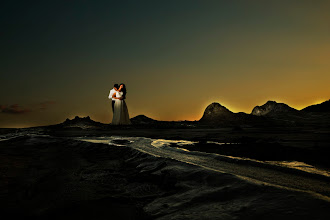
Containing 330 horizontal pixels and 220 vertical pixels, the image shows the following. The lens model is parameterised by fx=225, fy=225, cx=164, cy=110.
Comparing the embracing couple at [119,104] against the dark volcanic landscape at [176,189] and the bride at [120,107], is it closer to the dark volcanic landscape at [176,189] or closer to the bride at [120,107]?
the bride at [120,107]

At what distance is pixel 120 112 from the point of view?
742 inches

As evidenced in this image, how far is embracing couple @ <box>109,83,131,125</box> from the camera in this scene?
1858 centimetres

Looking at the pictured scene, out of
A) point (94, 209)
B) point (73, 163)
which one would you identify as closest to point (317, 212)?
point (94, 209)

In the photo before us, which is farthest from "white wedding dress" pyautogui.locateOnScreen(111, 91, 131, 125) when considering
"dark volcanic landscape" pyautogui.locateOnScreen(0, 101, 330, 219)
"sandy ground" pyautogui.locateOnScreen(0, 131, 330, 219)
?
"sandy ground" pyautogui.locateOnScreen(0, 131, 330, 219)

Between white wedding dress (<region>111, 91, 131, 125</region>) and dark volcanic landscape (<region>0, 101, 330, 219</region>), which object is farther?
white wedding dress (<region>111, 91, 131, 125</region>)

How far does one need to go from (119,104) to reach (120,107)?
0.36 m

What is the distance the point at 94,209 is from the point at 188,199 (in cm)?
79

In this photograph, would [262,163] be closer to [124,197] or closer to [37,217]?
[124,197]

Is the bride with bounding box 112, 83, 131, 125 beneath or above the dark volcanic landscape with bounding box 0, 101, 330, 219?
above

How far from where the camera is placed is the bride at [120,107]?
18591 mm

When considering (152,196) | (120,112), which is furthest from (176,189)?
(120,112)

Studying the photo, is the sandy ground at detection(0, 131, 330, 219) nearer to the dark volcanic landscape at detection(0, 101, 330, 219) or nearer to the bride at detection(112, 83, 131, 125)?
the dark volcanic landscape at detection(0, 101, 330, 219)

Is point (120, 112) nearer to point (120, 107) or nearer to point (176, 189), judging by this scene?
point (120, 107)

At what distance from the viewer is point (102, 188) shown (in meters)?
2.51
